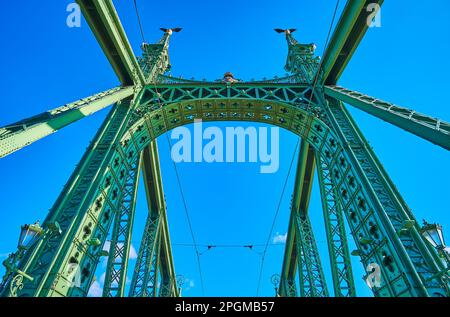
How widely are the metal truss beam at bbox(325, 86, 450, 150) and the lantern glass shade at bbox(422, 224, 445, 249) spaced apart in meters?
2.34

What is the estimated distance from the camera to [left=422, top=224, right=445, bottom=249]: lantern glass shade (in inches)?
293

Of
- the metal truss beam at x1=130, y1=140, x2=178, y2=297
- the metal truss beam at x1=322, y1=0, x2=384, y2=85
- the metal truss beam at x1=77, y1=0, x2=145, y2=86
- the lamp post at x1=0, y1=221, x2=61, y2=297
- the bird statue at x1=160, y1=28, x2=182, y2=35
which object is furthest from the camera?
the bird statue at x1=160, y1=28, x2=182, y2=35

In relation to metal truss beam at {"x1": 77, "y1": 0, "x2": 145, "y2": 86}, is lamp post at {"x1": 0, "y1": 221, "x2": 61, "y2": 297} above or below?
below

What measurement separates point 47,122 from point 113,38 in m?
5.44

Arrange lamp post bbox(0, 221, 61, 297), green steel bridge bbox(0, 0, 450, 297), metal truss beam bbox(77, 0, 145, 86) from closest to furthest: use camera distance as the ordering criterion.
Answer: lamp post bbox(0, 221, 61, 297) → green steel bridge bbox(0, 0, 450, 297) → metal truss beam bbox(77, 0, 145, 86)

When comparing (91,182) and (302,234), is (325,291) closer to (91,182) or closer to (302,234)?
(302,234)

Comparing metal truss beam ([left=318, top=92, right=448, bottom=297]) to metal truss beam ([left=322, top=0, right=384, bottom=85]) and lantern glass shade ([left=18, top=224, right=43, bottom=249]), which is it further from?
lantern glass shade ([left=18, top=224, right=43, bottom=249])

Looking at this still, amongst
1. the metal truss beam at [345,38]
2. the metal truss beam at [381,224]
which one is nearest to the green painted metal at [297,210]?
the metal truss beam at [345,38]

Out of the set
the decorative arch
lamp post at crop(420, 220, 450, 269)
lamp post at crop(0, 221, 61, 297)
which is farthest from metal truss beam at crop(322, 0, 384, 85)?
lamp post at crop(0, 221, 61, 297)

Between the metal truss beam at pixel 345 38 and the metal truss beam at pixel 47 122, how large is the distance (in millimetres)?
10269

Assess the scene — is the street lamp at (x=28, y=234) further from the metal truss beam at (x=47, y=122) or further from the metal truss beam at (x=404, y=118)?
the metal truss beam at (x=404, y=118)

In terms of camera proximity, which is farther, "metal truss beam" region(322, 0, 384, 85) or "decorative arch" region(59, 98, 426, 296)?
"metal truss beam" region(322, 0, 384, 85)

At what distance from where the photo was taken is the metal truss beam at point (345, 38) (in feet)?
38.4
